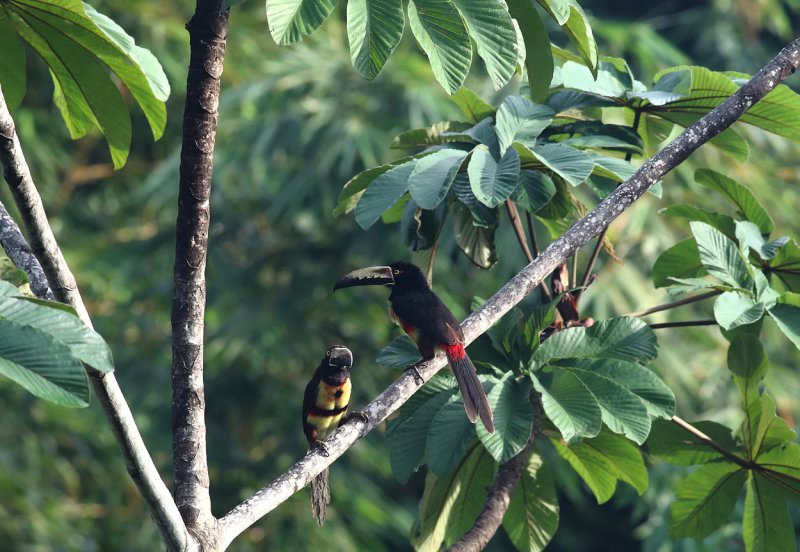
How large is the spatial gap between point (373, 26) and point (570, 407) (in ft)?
3.49

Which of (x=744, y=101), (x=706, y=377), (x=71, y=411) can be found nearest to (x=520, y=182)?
(x=744, y=101)

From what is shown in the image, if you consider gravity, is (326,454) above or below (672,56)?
above

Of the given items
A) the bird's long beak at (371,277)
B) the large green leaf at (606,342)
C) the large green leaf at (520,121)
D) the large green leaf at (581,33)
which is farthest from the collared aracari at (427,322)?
the large green leaf at (581,33)

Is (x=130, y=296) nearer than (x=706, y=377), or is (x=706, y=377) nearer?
(x=706, y=377)

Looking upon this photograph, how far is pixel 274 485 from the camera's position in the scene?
2.30m

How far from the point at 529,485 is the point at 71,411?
22.6 feet

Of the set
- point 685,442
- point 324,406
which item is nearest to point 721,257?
point 685,442

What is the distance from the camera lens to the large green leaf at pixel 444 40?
7.22ft

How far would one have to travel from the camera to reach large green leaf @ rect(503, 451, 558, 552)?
3.10 metres

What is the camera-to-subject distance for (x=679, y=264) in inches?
128

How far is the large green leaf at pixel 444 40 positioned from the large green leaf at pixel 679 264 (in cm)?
125

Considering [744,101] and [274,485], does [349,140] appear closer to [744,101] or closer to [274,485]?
[744,101]

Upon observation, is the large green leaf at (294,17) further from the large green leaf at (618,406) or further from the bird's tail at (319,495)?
the bird's tail at (319,495)

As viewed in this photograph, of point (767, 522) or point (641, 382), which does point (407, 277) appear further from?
point (767, 522)
